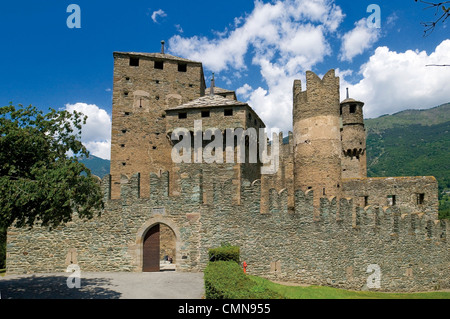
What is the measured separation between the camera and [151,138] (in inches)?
1102

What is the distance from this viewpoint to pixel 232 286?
936cm

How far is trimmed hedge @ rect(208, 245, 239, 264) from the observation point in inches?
594

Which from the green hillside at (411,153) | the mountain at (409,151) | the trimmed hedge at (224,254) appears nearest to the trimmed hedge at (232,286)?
the trimmed hedge at (224,254)

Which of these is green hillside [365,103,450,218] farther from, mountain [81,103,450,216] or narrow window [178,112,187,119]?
narrow window [178,112,187,119]

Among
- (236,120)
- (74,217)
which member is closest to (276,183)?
(236,120)

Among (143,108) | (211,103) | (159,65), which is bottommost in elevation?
(211,103)

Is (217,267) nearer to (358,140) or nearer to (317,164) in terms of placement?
(317,164)

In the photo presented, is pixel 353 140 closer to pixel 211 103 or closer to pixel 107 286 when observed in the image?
pixel 211 103

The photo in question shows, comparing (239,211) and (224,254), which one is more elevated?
(239,211)

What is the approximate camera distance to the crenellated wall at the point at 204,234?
52.0ft

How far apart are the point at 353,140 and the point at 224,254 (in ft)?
78.4

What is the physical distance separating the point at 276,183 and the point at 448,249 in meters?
12.9

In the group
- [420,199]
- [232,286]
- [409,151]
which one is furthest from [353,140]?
[409,151]

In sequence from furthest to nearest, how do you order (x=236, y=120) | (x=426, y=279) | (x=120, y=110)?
(x=120, y=110), (x=236, y=120), (x=426, y=279)
